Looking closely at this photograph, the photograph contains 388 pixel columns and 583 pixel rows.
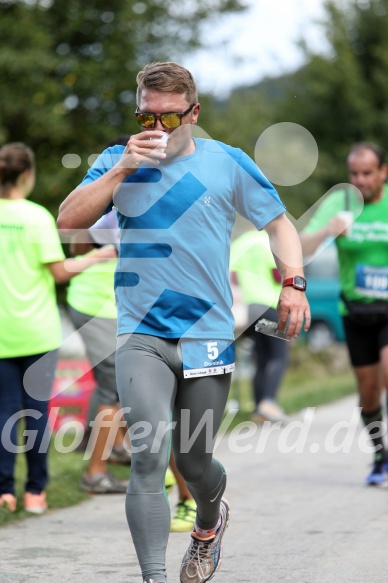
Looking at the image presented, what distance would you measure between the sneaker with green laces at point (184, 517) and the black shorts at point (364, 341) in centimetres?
180

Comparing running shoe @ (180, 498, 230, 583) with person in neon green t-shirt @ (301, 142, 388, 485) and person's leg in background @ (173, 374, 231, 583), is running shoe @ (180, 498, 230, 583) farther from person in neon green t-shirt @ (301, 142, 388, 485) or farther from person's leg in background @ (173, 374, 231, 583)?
person in neon green t-shirt @ (301, 142, 388, 485)

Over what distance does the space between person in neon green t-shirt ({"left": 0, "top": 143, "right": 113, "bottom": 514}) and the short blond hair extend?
2.39 metres

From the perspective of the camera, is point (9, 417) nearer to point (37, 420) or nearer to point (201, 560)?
point (37, 420)

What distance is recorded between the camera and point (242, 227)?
11.7m

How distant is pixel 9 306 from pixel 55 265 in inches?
13.9

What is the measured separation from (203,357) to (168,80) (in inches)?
41.4

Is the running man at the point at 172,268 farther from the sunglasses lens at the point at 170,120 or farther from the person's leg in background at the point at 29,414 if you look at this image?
the person's leg in background at the point at 29,414

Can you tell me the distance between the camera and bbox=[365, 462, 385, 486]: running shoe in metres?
7.68

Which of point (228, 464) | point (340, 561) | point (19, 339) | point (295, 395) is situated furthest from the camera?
point (295, 395)

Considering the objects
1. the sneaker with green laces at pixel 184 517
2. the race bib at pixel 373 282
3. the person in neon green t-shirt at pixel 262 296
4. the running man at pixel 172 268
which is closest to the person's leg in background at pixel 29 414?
the sneaker with green laces at pixel 184 517

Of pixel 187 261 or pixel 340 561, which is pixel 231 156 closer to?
pixel 187 261

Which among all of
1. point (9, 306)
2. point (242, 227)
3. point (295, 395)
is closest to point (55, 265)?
point (9, 306)

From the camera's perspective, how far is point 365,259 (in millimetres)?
7523

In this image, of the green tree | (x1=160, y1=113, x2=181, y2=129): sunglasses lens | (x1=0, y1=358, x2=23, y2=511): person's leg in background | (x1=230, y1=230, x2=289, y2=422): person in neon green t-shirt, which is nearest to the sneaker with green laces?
(x1=0, y1=358, x2=23, y2=511): person's leg in background
